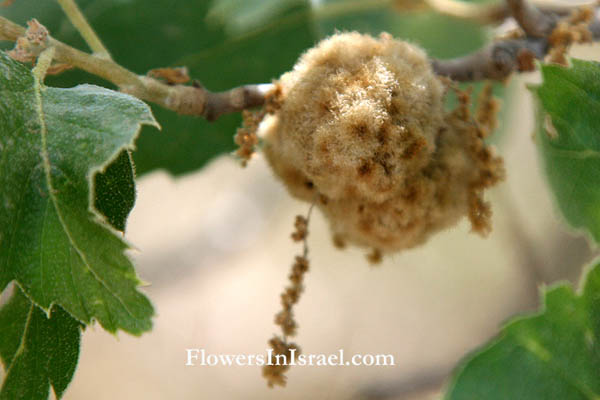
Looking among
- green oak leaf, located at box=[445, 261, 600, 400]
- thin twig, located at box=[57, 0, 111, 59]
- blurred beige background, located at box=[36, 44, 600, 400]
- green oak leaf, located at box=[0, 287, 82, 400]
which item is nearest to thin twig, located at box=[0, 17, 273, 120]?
thin twig, located at box=[57, 0, 111, 59]

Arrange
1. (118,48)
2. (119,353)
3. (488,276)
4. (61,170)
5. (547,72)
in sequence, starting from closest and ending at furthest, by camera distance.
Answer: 1. (61,170)
2. (547,72)
3. (118,48)
4. (488,276)
5. (119,353)

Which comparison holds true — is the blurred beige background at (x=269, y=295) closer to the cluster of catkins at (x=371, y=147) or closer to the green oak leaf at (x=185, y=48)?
the green oak leaf at (x=185, y=48)

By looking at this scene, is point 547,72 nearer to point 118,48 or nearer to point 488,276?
point 118,48

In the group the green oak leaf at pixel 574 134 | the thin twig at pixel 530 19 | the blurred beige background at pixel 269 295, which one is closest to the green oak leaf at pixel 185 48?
the thin twig at pixel 530 19

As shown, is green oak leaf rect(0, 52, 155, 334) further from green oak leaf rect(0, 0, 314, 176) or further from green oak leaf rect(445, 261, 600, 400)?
green oak leaf rect(0, 0, 314, 176)

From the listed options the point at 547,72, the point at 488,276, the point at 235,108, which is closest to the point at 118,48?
the point at 235,108

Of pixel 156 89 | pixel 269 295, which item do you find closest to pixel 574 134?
pixel 156 89
